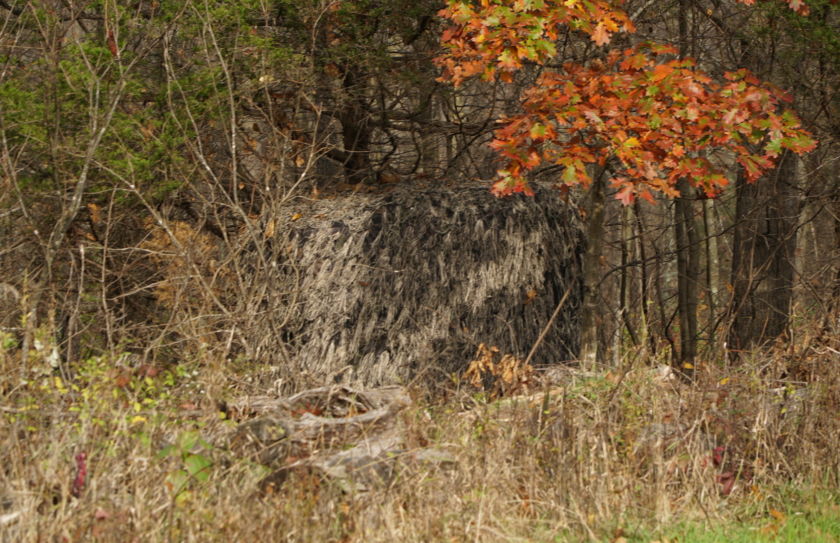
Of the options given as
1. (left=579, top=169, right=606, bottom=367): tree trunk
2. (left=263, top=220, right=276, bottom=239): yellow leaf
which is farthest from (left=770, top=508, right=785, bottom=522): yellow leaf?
(left=263, top=220, right=276, bottom=239): yellow leaf

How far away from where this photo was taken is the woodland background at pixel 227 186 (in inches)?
205

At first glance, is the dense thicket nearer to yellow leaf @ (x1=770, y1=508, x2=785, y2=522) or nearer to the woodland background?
the woodland background

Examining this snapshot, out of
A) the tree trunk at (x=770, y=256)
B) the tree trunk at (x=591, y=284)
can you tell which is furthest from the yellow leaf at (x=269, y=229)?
the tree trunk at (x=770, y=256)

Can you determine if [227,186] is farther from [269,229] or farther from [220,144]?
[269,229]

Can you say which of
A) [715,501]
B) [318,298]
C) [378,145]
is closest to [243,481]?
[715,501]

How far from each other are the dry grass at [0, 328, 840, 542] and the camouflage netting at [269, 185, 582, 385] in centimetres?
165

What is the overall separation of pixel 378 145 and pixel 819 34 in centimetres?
466

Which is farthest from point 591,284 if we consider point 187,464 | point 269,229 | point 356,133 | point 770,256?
point 187,464

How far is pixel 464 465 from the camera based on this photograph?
4.86 m

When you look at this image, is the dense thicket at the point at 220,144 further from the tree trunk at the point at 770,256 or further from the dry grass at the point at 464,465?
the dry grass at the point at 464,465

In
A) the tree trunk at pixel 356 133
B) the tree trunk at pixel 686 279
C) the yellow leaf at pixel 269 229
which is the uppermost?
the tree trunk at pixel 356 133

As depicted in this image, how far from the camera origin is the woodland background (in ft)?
17.1

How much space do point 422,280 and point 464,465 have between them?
3498 mm

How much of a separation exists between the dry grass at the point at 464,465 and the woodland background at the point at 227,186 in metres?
0.04
